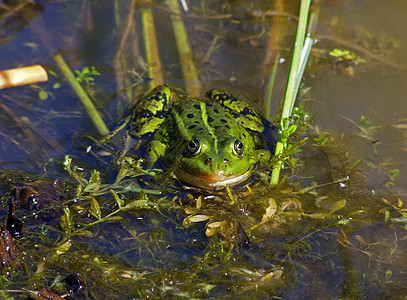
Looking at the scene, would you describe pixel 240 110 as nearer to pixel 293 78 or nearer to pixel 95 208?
pixel 293 78

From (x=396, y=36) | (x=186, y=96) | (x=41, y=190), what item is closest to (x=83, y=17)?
(x=186, y=96)

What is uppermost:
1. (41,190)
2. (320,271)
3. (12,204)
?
(12,204)

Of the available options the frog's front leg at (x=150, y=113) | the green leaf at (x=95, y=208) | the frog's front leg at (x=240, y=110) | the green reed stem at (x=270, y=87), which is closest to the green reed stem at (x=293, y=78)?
the frog's front leg at (x=240, y=110)

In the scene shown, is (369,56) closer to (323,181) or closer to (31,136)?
(323,181)

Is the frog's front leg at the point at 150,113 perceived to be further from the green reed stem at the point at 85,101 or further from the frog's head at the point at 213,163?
the frog's head at the point at 213,163

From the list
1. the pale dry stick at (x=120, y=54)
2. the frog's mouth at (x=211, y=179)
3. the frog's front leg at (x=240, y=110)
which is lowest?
the frog's mouth at (x=211, y=179)

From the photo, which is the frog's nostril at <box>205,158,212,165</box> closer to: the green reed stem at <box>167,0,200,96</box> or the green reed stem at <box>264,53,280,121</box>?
the green reed stem at <box>264,53,280,121</box>
